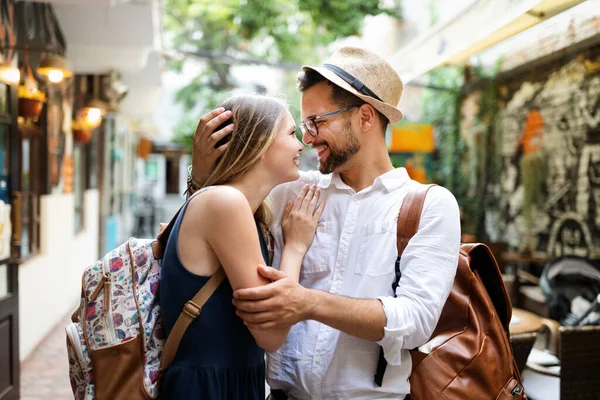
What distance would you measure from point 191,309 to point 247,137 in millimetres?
504

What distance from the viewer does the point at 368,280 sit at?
5.66ft

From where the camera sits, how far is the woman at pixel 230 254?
151 centimetres

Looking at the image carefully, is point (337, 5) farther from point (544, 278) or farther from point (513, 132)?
point (544, 278)

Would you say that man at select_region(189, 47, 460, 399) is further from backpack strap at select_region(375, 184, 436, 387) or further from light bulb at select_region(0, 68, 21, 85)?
light bulb at select_region(0, 68, 21, 85)

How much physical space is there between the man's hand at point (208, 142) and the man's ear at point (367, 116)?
437 millimetres

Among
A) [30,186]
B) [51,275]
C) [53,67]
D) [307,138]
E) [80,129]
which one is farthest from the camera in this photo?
[80,129]

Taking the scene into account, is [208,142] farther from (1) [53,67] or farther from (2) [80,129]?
(2) [80,129]

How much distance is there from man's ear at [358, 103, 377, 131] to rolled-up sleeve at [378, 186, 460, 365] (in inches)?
14.2

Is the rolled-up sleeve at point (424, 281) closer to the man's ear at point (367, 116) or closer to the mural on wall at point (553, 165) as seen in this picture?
the man's ear at point (367, 116)

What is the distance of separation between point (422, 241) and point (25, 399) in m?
4.55

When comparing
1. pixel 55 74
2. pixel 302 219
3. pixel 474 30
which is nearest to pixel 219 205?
pixel 302 219

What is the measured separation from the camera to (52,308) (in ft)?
23.5

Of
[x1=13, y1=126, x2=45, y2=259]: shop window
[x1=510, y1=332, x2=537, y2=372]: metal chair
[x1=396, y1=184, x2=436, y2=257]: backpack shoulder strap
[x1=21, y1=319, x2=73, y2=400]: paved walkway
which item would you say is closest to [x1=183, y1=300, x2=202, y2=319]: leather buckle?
[x1=396, y1=184, x2=436, y2=257]: backpack shoulder strap

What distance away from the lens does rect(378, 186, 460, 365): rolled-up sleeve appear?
1566 millimetres
